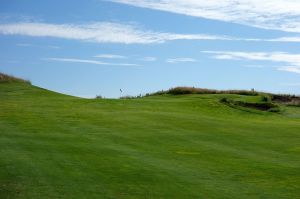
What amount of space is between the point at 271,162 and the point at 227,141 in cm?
479

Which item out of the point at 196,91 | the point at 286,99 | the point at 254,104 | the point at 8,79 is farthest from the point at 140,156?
the point at 8,79

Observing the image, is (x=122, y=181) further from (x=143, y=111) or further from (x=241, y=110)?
(x=241, y=110)

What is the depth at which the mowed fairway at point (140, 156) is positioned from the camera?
12.8 meters

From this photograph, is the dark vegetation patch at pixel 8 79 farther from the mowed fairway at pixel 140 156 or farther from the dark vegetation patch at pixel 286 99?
the dark vegetation patch at pixel 286 99

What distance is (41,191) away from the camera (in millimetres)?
12117

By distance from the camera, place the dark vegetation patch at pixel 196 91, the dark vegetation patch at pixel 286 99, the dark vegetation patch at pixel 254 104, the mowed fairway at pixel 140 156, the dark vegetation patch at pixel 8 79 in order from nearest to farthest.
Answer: the mowed fairway at pixel 140 156 → the dark vegetation patch at pixel 254 104 → the dark vegetation patch at pixel 286 99 → the dark vegetation patch at pixel 196 91 → the dark vegetation patch at pixel 8 79

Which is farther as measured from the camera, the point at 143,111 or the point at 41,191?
the point at 143,111

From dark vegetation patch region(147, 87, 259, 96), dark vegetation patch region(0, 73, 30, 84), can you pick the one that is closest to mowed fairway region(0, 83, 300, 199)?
dark vegetation patch region(147, 87, 259, 96)

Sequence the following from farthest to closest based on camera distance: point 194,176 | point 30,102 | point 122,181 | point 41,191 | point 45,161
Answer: point 30,102, point 45,161, point 194,176, point 122,181, point 41,191

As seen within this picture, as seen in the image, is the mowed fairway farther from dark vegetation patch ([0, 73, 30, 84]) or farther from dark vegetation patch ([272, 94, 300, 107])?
dark vegetation patch ([272, 94, 300, 107])

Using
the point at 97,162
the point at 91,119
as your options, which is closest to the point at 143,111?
the point at 91,119

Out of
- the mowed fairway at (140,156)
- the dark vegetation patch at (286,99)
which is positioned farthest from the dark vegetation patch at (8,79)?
the dark vegetation patch at (286,99)

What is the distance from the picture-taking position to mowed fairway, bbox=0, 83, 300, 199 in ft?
42.0

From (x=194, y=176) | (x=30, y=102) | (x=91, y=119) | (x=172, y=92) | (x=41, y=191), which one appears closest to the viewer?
(x=41, y=191)
